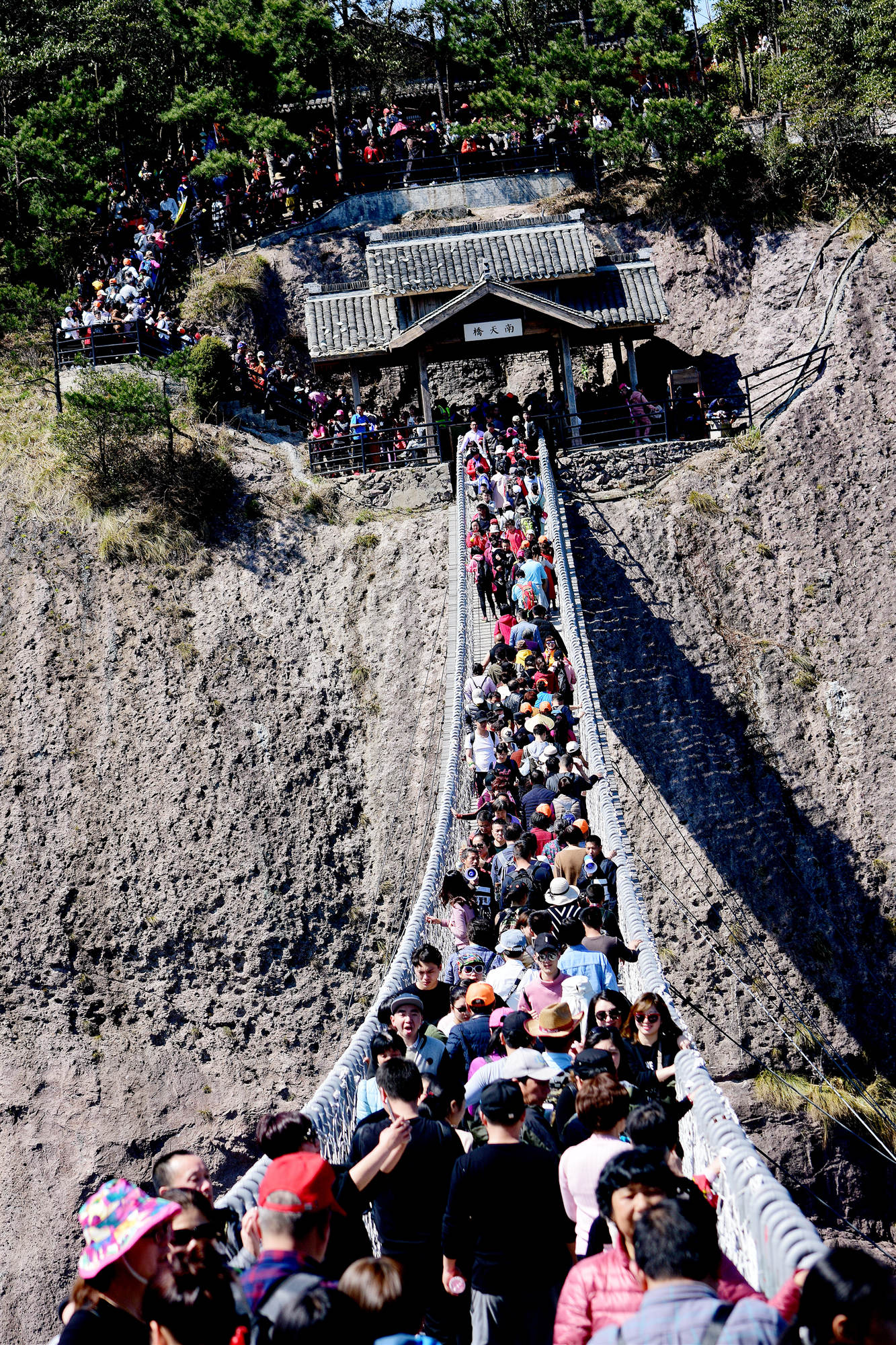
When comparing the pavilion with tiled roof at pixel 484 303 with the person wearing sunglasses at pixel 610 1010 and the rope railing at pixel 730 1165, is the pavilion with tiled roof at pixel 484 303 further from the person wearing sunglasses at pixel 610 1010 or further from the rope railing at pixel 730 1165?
the person wearing sunglasses at pixel 610 1010

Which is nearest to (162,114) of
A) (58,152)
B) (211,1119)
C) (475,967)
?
(58,152)

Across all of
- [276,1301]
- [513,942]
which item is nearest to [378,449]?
[513,942]

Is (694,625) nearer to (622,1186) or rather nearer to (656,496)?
(656,496)

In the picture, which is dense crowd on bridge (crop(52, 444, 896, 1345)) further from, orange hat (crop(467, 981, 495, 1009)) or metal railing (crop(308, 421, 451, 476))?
metal railing (crop(308, 421, 451, 476))

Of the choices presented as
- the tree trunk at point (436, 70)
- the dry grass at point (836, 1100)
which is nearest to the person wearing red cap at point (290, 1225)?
the dry grass at point (836, 1100)

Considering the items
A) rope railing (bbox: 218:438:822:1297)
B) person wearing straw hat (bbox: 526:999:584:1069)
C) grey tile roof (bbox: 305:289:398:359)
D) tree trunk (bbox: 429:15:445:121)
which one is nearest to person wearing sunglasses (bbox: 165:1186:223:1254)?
rope railing (bbox: 218:438:822:1297)

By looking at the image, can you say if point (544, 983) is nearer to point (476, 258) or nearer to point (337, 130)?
point (476, 258)
